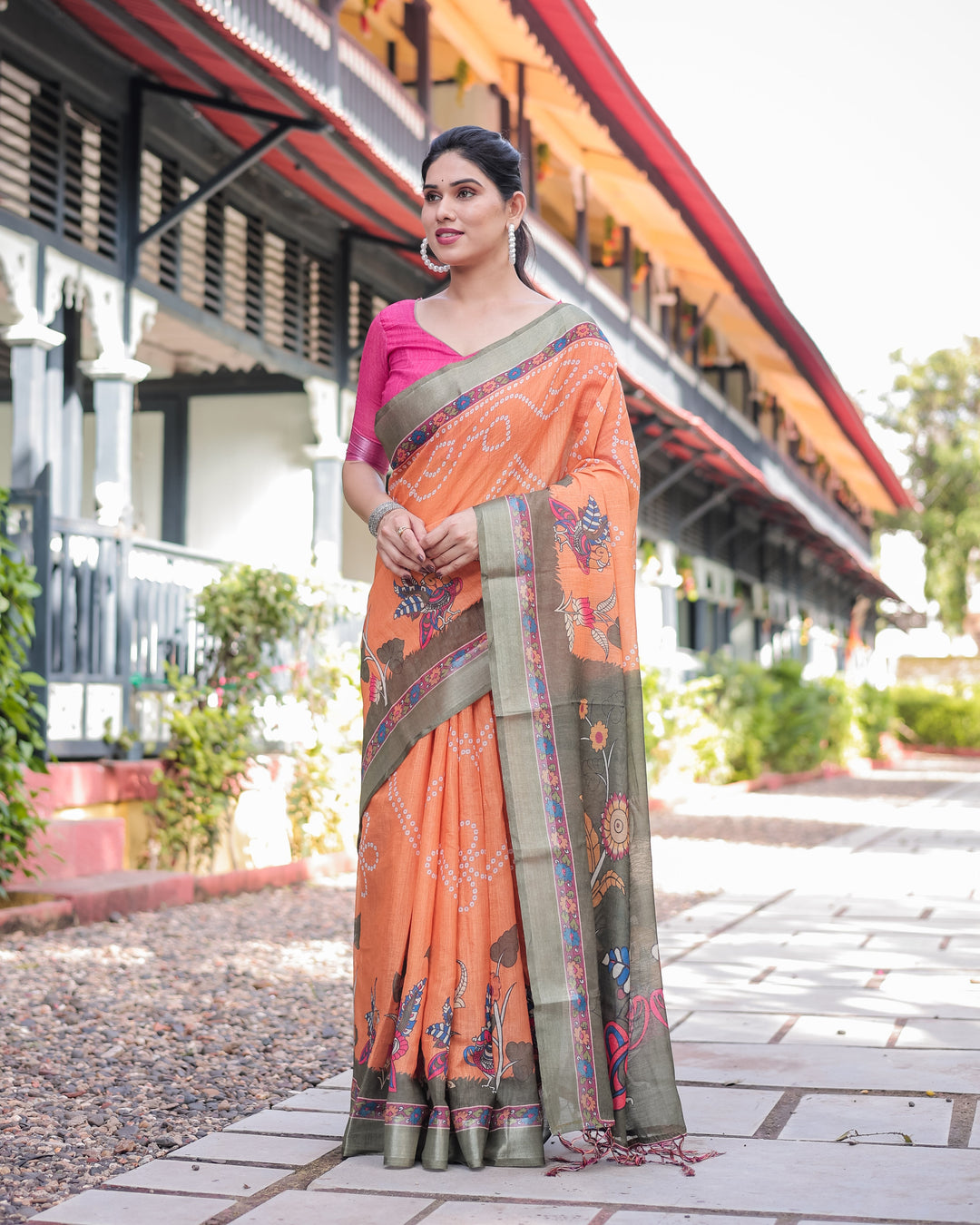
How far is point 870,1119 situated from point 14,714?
349 centimetres

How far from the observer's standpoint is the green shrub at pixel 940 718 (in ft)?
102

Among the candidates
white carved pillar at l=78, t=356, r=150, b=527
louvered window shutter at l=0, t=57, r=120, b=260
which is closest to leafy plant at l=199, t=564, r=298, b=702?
white carved pillar at l=78, t=356, r=150, b=527

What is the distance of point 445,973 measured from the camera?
281 cm

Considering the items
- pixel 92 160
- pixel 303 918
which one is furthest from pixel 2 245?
pixel 303 918

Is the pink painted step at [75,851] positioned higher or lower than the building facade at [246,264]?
lower

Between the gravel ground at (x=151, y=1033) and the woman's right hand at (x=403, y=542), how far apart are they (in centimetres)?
124

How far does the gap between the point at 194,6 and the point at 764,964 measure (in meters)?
4.55

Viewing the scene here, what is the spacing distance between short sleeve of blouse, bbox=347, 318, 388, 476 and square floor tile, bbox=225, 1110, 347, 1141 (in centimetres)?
136

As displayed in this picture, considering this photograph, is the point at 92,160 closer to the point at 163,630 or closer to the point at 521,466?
the point at 163,630

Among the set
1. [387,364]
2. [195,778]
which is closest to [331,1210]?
[387,364]

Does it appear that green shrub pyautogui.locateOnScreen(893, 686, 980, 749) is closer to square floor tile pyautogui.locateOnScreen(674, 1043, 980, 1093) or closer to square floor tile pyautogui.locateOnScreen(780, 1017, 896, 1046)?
square floor tile pyautogui.locateOnScreen(780, 1017, 896, 1046)

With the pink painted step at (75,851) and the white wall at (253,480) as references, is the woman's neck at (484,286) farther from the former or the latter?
the white wall at (253,480)

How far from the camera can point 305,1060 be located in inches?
151

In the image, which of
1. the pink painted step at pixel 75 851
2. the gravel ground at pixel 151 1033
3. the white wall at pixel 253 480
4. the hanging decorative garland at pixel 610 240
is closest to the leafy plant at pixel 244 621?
the pink painted step at pixel 75 851
